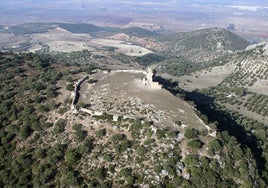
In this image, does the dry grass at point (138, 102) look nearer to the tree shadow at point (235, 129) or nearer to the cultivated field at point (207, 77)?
the tree shadow at point (235, 129)

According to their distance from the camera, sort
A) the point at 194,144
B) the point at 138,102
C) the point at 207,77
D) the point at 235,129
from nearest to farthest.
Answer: the point at 194,144
the point at 138,102
the point at 235,129
the point at 207,77

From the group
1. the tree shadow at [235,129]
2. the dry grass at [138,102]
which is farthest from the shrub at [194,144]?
the tree shadow at [235,129]

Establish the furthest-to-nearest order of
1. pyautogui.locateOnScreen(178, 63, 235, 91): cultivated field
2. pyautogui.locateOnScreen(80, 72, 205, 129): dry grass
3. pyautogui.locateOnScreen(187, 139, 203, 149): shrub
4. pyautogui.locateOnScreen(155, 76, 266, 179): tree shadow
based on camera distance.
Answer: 1. pyautogui.locateOnScreen(178, 63, 235, 91): cultivated field
2. pyautogui.locateOnScreen(155, 76, 266, 179): tree shadow
3. pyautogui.locateOnScreen(80, 72, 205, 129): dry grass
4. pyautogui.locateOnScreen(187, 139, 203, 149): shrub

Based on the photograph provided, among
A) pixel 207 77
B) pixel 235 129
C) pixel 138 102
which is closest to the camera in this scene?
pixel 138 102

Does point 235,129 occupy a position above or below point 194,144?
below

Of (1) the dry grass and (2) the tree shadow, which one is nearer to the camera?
(1) the dry grass

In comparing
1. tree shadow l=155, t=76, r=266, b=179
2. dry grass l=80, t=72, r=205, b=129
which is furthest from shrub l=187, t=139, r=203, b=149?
tree shadow l=155, t=76, r=266, b=179

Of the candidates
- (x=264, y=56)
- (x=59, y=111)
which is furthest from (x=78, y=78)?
(x=264, y=56)

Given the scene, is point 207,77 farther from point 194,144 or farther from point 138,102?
point 194,144

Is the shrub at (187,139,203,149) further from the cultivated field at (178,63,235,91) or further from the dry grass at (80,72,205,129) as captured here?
the cultivated field at (178,63,235,91)

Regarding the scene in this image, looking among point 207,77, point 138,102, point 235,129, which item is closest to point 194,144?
point 138,102

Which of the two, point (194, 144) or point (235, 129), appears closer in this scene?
point (194, 144)
